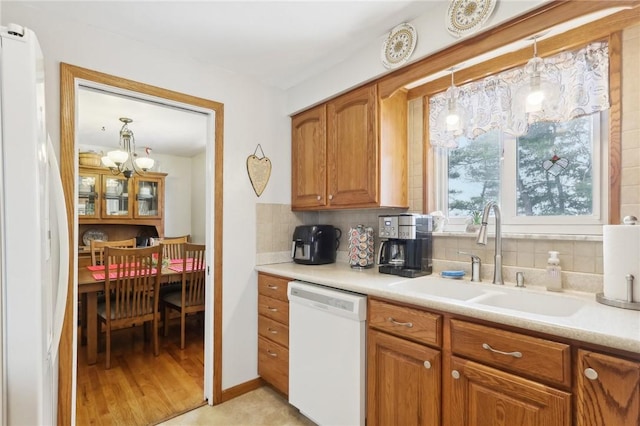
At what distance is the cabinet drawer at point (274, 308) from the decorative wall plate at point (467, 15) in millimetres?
1770

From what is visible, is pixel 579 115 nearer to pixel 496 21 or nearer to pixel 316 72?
pixel 496 21

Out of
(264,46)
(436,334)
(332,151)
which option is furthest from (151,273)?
(436,334)

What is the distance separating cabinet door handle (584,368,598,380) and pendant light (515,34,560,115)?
109 cm

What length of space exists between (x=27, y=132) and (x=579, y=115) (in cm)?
209

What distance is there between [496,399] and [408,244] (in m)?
0.92

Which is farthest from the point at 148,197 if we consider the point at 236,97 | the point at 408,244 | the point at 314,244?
the point at 408,244

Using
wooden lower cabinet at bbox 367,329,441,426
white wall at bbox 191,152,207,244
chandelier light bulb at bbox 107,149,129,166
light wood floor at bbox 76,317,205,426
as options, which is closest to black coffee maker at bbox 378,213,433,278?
wooden lower cabinet at bbox 367,329,441,426

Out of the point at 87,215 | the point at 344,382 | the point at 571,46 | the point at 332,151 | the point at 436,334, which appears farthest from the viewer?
the point at 87,215

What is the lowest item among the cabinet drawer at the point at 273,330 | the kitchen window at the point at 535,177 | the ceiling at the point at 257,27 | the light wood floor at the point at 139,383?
the light wood floor at the point at 139,383

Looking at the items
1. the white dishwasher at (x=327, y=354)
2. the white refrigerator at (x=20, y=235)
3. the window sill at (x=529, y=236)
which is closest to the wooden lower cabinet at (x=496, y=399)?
the white dishwasher at (x=327, y=354)

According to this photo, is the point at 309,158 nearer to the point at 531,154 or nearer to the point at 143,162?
the point at 531,154

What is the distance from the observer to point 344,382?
162cm

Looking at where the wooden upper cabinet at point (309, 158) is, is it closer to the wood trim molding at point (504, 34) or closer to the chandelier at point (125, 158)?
the wood trim molding at point (504, 34)

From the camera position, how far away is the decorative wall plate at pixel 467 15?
4.58 ft
